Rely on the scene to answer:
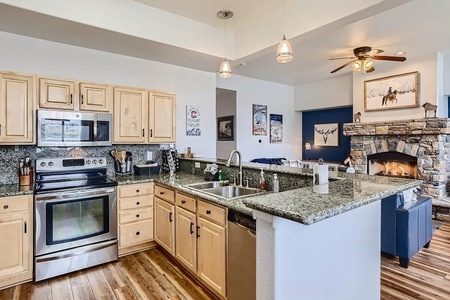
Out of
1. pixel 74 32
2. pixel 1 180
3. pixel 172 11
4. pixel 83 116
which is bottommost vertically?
pixel 1 180

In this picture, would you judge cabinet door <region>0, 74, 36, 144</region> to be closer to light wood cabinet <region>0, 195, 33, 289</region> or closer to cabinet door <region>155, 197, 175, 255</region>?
light wood cabinet <region>0, 195, 33, 289</region>

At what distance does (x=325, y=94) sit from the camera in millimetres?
6648

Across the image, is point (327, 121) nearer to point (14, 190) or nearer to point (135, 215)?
point (135, 215)

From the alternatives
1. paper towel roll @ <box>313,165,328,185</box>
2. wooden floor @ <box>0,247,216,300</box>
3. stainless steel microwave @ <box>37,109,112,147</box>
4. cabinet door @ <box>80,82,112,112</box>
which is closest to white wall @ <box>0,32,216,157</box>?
cabinet door @ <box>80,82,112,112</box>

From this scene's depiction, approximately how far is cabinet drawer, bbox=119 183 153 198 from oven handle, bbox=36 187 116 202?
12 cm

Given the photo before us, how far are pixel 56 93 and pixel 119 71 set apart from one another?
99 cm

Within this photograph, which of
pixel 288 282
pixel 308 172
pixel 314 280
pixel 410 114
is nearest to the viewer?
pixel 288 282

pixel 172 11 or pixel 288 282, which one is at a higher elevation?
pixel 172 11

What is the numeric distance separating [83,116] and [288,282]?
112 inches

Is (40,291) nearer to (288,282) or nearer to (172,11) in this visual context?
(288,282)

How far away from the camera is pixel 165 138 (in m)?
3.72

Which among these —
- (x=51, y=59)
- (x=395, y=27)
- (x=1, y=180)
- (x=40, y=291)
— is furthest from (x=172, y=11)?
→ (x=40, y=291)

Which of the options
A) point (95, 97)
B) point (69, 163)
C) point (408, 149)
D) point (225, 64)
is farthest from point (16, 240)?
point (408, 149)

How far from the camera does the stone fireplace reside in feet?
15.2
